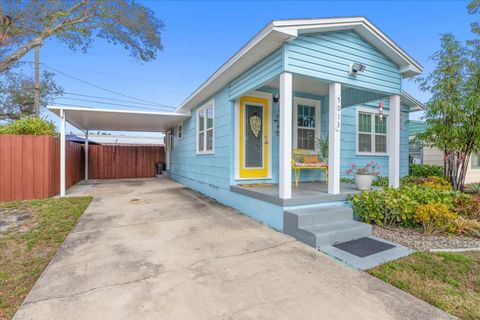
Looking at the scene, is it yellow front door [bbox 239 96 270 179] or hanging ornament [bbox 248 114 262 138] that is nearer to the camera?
yellow front door [bbox 239 96 270 179]

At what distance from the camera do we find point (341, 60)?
4.47 meters

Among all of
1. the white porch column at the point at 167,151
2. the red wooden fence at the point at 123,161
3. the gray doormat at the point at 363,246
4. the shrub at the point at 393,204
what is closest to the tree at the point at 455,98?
the shrub at the point at 393,204

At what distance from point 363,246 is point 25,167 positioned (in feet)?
25.6

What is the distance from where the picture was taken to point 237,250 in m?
3.12

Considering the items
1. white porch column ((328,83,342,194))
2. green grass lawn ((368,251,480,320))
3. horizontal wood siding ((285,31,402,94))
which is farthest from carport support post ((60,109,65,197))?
green grass lawn ((368,251,480,320))

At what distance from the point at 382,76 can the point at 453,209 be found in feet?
9.54

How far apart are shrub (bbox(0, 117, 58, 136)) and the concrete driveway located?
168 inches

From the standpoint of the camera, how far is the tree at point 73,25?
24.7 ft

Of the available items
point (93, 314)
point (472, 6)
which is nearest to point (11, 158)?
point (93, 314)

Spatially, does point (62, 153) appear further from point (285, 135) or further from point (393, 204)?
point (393, 204)

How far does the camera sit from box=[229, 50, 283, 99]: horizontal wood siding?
4.02 metres

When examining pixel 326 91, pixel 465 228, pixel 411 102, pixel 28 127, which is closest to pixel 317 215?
pixel 465 228

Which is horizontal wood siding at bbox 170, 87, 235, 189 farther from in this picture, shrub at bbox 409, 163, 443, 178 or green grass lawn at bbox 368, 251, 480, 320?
shrub at bbox 409, 163, 443, 178

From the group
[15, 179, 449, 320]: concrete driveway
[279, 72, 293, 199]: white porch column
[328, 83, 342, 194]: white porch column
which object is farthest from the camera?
[328, 83, 342, 194]: white porch column
